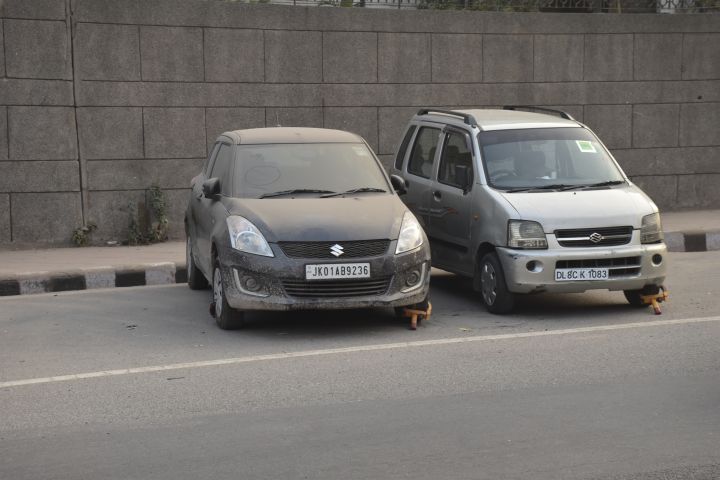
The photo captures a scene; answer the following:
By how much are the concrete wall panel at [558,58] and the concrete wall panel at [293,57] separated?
312cm

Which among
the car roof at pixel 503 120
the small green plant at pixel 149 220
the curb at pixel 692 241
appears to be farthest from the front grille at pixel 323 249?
the curb at pixel 692 241

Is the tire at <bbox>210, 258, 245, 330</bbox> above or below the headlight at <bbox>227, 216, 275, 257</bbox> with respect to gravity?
below

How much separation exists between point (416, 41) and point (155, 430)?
31.6ft

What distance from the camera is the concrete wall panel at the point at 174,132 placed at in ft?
45.2

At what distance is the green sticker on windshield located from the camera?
1049 cm

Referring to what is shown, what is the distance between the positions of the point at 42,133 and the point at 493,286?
6.22 meters

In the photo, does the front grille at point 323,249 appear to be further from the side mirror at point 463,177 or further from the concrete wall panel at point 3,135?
the concrete wall panel at point 3,135

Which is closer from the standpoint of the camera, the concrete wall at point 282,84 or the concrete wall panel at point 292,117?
the concrete wall at point 282,84

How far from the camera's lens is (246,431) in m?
6.11

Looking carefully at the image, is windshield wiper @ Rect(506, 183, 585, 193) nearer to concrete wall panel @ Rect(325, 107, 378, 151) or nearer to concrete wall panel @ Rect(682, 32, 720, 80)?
concrete wall panel @ Rect(325, 107, 378, 151)

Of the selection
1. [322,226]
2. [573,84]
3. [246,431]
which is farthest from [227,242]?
[573,84]

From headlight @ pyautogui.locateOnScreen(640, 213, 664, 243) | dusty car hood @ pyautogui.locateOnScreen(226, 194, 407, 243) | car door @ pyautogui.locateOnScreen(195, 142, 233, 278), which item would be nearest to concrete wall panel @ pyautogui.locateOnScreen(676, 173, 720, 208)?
headlight @ pyautogui.locateOnScreen(640, 213, 664, 243)

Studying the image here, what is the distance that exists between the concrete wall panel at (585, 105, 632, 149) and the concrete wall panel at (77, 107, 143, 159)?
6165 millimetres

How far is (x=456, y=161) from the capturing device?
10.7 m
